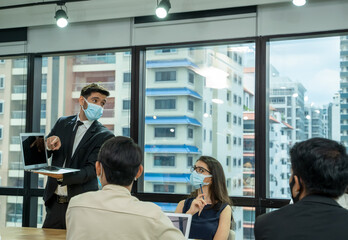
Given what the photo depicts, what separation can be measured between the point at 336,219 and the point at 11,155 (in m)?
4.63

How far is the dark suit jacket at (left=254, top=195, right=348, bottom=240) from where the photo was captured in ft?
4.87

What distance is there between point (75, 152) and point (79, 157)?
54 millimetres

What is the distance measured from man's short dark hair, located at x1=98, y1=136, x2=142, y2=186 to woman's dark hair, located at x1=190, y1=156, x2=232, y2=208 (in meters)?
1.63

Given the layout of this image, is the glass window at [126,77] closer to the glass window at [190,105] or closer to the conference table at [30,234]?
the glass window at [190,105]

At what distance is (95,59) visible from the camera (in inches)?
205

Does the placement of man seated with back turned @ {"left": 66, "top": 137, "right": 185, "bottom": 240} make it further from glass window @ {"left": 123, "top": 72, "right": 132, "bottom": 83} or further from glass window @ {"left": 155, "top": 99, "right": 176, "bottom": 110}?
glass window @ {"left": 123, "top": 72, "right": 132, "bottom": 83}

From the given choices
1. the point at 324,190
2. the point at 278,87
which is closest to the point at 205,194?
the point at 278,87

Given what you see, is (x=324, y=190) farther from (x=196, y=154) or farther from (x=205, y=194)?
(x=196, y=154)

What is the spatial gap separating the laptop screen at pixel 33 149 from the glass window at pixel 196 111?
1414 millimetres

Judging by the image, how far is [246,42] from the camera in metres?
4.50

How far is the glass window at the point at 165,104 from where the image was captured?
4.79 m

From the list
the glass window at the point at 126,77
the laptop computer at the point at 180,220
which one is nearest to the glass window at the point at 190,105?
the glass window at the point at 126,77

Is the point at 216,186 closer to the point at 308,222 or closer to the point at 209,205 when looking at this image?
the point at 209,205

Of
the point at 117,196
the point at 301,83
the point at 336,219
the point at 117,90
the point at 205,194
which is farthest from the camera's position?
the point at 117,90
